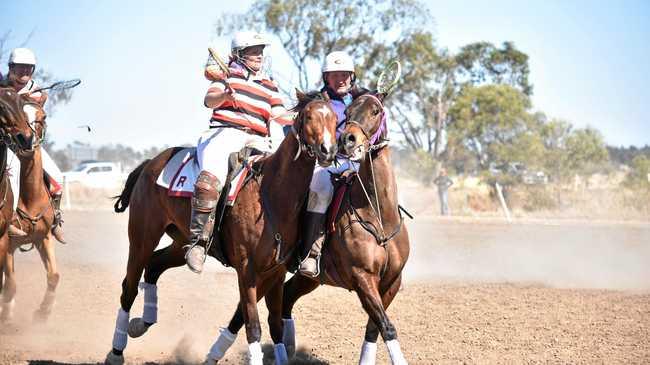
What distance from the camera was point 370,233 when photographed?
796 cm

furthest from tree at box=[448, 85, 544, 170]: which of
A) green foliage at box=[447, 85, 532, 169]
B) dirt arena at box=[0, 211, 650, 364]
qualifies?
dirt arena at box=[0, 211, 650, 364]

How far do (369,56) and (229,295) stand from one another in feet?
87.5

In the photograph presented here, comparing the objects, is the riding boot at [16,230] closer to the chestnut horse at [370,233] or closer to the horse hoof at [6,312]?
the horse hoof at [6,312]

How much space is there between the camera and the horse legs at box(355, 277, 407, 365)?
24.3 ft

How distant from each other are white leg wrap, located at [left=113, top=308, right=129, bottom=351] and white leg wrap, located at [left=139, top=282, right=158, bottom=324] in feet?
0.73

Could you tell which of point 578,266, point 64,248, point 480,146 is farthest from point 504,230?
point 480,146

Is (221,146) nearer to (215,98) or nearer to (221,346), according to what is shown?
(215,98)

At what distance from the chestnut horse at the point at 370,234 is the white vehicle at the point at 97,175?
105ft

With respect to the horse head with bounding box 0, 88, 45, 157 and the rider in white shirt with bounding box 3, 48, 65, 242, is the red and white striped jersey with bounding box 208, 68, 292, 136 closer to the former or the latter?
the horse head with bounding box 0, 88, 45, 157

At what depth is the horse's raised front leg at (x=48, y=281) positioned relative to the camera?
1153cm

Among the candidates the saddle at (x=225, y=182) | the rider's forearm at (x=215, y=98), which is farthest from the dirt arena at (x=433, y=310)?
the rider's forearm at (x=215, y=98)

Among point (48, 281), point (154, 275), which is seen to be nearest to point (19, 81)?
point (154, 275)

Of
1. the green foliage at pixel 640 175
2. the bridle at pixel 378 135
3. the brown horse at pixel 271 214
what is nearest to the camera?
the brown horse at pixel 271 214

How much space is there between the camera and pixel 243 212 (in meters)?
7.80
